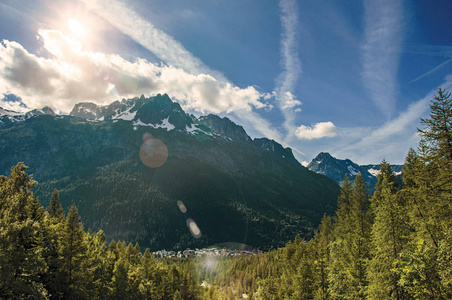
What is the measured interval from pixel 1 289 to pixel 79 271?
8.59 meters

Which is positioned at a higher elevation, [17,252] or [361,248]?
[361,248]

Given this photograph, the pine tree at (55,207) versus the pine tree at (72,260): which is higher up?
the pine tree at (55,207)

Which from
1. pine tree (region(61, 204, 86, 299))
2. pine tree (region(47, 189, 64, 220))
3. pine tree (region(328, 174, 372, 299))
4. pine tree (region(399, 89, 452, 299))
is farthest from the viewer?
pine tree (region(47, 189, 64, 220))

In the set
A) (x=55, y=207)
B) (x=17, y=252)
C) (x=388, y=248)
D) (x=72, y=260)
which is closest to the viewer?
(x=17, y=252)

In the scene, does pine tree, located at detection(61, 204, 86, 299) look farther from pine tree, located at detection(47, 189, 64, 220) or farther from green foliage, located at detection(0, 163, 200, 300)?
pine tree, located at detection(47, 189, 64, 220)

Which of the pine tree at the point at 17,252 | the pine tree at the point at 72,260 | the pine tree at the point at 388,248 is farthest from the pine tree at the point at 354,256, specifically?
the pine tree at the point at 72,260

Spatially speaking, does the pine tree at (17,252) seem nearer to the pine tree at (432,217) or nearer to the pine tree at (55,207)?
the pine tree at (55,207)

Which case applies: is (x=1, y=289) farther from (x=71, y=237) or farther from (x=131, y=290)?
(x=131, y=290)

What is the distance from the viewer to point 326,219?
44938 mm

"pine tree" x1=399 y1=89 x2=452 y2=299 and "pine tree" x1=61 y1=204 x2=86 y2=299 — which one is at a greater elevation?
"pine tree" x1=399 y1=89 x2=452 y2=299

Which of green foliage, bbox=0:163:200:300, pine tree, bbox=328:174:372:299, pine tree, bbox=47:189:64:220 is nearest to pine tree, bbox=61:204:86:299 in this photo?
green foliage, bbox=0:163:200:300

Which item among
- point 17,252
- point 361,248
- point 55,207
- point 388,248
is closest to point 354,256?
point 361,248

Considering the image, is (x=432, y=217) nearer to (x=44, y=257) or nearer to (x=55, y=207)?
(x=44, y=257)

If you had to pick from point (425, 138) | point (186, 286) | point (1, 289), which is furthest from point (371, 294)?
point (186, 286)
